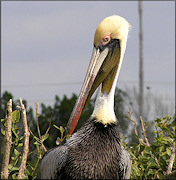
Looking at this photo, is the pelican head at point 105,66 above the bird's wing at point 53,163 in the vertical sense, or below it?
above

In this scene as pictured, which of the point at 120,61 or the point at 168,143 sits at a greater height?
the point at 120,61

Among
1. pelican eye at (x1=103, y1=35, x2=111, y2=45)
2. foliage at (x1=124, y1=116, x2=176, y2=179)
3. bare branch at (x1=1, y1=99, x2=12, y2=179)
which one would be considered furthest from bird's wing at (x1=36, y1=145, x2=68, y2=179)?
pelican eye at (x1=103, y1=35, x2=111, y2=45)

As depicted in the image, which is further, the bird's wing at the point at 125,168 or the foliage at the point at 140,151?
the foliage at the point at 140,151

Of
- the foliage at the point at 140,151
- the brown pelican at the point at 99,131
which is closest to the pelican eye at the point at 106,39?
the brown pelican at the point at 99,131

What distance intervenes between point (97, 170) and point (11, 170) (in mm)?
812

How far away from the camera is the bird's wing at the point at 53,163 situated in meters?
4.00

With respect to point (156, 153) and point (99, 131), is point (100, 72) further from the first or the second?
point (156, 153)

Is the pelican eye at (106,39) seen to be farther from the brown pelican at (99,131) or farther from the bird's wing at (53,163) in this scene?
the bird's wing at (53,163)

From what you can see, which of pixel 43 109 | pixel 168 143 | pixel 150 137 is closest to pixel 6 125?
pixel 168 143

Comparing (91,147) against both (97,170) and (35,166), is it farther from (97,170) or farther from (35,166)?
(35,166)

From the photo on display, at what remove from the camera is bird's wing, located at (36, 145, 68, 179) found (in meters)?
4.00

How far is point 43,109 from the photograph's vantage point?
1216 cm

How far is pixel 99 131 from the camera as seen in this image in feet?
13.8

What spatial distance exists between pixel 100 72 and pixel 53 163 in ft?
3.43
